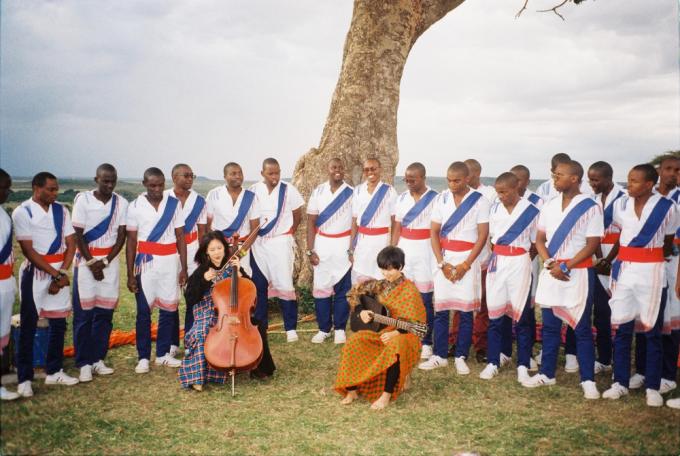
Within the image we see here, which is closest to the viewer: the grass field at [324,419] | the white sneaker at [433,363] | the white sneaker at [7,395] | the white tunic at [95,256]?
the white sneaker at [7,395]

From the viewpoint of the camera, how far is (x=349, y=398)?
534 cm

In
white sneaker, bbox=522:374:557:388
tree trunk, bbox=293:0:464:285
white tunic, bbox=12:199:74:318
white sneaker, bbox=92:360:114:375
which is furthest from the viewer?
tree trunk, bbox=293:0:464:285

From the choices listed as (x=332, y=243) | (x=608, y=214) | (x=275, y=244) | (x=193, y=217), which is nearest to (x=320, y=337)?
(x=332, y=243)

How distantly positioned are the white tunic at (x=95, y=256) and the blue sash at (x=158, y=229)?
0.29 m

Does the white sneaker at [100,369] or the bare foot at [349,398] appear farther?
the white sneaker at [100,369]

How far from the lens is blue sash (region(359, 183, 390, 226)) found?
725 cm

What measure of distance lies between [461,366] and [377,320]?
5.37 ft

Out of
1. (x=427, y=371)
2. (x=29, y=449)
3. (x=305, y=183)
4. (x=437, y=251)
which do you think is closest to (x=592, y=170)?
(x=437, y=251)

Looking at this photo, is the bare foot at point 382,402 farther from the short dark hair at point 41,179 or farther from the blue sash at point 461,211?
the short dark hair at point 41,179

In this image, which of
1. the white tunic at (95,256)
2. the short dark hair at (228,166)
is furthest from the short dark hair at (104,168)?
the short dark hair at (228,166)

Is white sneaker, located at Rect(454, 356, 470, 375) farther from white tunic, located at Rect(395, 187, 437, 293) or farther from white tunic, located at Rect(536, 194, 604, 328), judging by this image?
white tunic, located at Rect(536, 194, 604, 328)

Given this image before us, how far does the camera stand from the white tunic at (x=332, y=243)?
7434 millimetres

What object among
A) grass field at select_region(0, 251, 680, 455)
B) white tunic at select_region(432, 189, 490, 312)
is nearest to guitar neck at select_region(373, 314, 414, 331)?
grass field at select_region(0, 251, 680, 455)

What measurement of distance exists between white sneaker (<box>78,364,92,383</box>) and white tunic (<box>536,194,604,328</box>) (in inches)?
194
